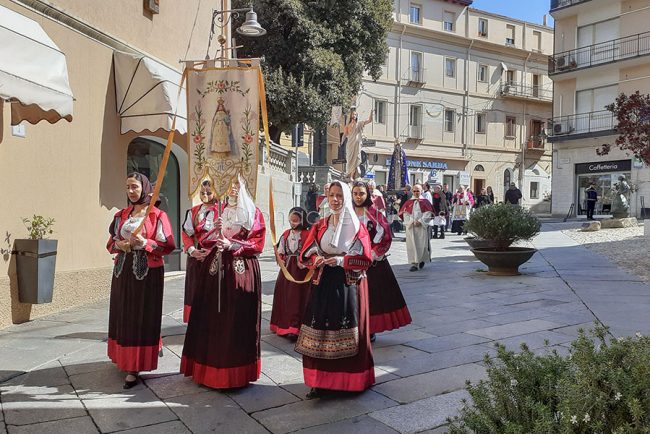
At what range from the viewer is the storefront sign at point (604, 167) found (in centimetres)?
2897

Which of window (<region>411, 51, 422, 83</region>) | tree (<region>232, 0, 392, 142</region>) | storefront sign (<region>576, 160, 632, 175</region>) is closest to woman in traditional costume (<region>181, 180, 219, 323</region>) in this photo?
tree (<region>232, 0, 392, 142</region>)

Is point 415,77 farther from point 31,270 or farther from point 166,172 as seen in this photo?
point 31,270

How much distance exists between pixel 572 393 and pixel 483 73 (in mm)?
41426

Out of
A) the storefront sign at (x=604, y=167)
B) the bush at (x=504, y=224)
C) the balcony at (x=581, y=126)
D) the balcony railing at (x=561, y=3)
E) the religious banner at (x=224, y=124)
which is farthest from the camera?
the balcony railing at (x=561, y=3)

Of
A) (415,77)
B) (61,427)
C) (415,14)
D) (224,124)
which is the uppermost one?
(415,14)

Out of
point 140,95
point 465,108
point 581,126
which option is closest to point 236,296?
point 140,95

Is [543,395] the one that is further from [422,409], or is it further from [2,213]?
[2,213]

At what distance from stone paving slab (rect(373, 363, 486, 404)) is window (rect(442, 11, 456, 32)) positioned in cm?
3675

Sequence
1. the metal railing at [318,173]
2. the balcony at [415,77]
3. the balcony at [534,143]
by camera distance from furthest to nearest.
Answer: the balcony at [534,143] → the balcony at [415,77] → the metal railing at [318,173]

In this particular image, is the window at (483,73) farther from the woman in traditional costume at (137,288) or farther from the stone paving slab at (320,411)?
the stone paving slab at (320,411)

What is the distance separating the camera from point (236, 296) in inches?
187

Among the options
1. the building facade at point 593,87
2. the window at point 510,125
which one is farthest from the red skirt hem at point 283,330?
the window at point 510,125

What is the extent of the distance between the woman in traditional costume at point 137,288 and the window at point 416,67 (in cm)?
3458

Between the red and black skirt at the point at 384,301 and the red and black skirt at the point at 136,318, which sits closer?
the red and black skirt at the point at 136,318
